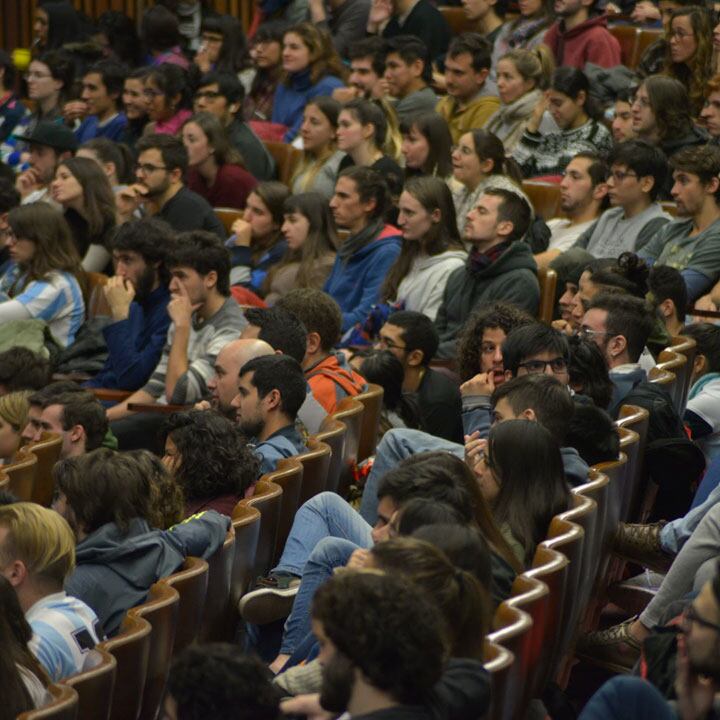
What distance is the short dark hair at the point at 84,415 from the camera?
3.31 metres

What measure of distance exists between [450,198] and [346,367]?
31.7 inches

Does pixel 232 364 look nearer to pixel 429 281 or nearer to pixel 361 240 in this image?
pixel 429 281

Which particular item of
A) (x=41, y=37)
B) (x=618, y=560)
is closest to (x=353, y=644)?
(x=618, y=560)

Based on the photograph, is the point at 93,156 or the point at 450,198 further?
the point at 93,156

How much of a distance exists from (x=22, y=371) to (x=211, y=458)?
4.14ft

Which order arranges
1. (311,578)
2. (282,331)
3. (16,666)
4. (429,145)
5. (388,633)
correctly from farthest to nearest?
(429,145) → (282,331) → (311,578) → (16,666) → (388,633)

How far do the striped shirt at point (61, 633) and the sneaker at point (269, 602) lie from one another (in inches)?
12.0

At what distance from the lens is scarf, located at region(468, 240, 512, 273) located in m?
3.98

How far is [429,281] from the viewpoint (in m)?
4.17

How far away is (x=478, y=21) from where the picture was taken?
20.0 feet

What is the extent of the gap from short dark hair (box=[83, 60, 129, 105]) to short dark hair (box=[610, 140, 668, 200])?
2.42 m

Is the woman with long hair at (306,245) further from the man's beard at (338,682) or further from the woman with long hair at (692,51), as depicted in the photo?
the man's beard at (338,682)

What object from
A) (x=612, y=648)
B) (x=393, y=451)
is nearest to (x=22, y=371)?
(x=393, y=451)

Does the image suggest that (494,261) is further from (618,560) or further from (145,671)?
(145,671)
